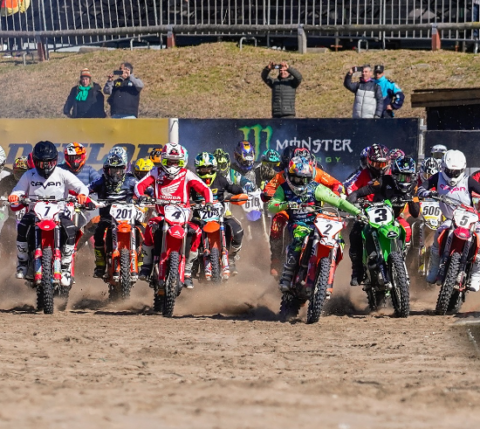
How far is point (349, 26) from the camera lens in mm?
23453

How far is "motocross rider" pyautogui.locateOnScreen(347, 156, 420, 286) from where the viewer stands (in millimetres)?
11781

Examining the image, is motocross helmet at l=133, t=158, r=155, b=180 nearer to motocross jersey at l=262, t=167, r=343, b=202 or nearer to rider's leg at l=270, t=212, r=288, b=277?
rider's leg at l=270, t=212, r=288, b=277

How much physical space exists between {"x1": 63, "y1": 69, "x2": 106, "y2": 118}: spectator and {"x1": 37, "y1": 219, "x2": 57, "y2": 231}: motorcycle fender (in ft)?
28.4

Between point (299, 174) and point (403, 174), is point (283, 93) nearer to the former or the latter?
point (403, 174)

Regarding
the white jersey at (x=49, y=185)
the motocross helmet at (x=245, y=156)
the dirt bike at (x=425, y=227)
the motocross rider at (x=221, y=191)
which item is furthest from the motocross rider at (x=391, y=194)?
the motocross helmet at (x=245, y=156)

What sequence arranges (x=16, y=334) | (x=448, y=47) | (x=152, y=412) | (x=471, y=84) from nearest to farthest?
(x=152, y=412), (x=16, y=334), (x=471, y=84), (x=448, y=47)

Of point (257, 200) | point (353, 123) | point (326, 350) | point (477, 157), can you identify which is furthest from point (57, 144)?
point (326, 350)

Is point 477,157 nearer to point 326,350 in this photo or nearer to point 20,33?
point 326,350

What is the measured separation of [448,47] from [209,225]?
13.0 m

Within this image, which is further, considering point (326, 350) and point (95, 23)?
point (95, 23)

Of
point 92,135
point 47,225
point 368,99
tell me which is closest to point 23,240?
point 47,225

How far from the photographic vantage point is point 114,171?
13.1 m

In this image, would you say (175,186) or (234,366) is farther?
(175,186)

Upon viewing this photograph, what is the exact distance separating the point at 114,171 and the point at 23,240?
1.69 m
